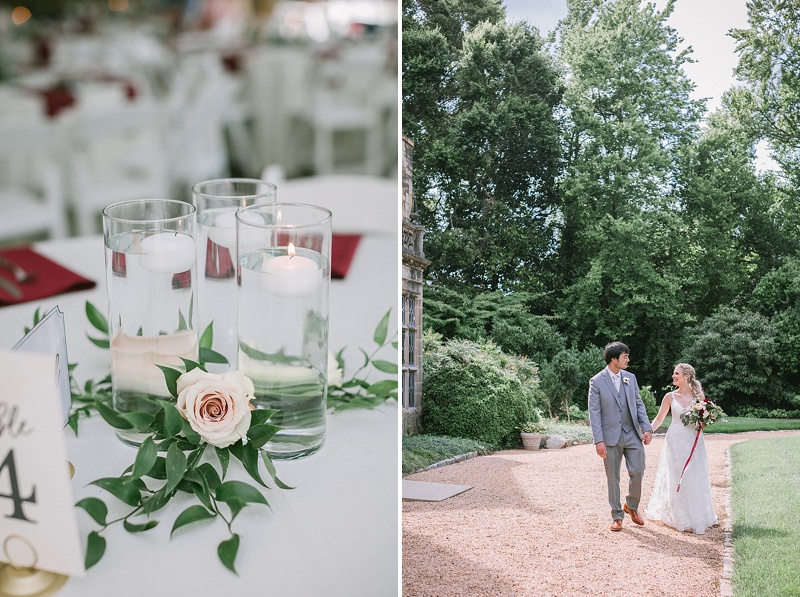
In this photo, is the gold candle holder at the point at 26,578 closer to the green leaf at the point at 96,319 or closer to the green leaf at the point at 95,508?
the green leaf at the point at 95,508

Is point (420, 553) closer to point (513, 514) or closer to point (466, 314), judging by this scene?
point (513, 514)

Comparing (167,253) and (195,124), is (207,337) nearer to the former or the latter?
(167,253)

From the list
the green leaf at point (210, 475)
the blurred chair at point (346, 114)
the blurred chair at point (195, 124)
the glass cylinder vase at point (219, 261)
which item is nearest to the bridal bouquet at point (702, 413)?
the blurred chair at point (346, 114)

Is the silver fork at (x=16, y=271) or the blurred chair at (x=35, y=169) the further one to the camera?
the blurred chair at (x=35, y=169)

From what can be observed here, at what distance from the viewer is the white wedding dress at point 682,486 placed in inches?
90.4

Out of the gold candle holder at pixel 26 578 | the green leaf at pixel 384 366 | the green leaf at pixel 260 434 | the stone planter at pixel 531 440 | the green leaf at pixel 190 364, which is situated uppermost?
the green leaf at pixel 190 364

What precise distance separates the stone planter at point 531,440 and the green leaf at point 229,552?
1.39 metres

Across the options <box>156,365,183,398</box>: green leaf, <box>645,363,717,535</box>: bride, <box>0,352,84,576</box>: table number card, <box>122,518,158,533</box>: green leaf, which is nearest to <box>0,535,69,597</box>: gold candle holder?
<box>0,352,84,576</box>: table number card

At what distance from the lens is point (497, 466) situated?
248cm

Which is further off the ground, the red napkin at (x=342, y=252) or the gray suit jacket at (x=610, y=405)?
the red napkin at (x=342, y=252)

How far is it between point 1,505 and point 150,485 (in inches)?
10.0

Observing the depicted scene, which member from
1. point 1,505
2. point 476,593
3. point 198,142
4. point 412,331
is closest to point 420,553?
point 476,593

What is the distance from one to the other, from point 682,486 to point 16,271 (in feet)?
6.41

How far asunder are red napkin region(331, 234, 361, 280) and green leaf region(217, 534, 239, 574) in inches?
28.3
